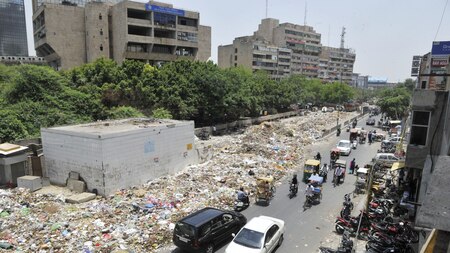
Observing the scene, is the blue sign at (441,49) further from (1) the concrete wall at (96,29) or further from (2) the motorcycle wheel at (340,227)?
(1) the concrete wall at (96,29)

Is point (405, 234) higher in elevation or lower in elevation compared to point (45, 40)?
lower

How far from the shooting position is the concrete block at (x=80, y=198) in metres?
13.6

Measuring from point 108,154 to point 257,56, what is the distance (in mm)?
67894

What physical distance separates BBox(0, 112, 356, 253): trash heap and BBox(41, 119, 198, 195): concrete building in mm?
746

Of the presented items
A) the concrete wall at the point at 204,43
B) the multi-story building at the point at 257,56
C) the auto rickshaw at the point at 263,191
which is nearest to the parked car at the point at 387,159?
the auto rickshaw at the point at 263,191

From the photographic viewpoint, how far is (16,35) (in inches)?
4161

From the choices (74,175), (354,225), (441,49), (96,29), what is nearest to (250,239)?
(354,225)

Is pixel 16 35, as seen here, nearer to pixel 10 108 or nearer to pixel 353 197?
pixel 10 108

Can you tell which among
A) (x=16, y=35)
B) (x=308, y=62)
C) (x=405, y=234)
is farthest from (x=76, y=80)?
(x=16, y=35)

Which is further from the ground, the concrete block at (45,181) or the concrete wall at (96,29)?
the concrete wall at (96,29)

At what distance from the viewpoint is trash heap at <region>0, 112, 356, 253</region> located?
10211 mm

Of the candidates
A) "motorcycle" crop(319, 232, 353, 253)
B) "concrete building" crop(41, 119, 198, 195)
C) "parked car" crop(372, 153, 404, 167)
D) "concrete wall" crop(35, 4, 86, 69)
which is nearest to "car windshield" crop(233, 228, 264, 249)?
"motorcycle" crop(319, 232, 353, 253)

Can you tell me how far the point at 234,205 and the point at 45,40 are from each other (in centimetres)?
4560

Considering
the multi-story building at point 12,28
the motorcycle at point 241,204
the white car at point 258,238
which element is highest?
the multi-story building at point 12,28
